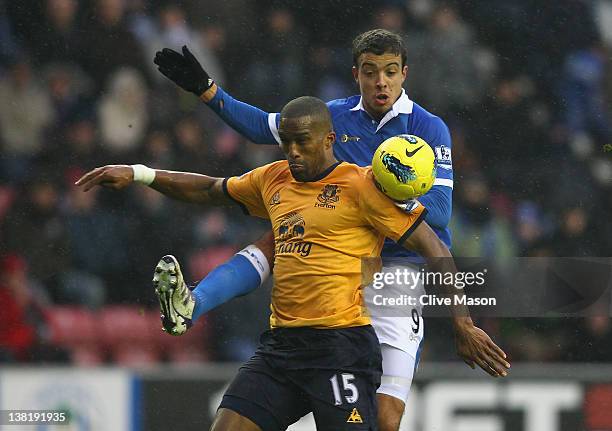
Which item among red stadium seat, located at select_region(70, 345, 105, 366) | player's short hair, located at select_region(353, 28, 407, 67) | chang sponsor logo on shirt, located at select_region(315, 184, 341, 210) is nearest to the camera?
chang sponsor logo on shirt, located at select_region(315, 184, 341, 210)

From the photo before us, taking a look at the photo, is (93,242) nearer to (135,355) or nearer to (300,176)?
(135,355)

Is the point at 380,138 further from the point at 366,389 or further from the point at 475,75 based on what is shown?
the point at 475,75

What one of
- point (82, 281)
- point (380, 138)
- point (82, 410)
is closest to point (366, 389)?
point (380, 138)

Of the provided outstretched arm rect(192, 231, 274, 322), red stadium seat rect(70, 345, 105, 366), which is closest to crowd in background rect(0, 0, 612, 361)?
red stadium seat rect(70, 345, 105, 366)

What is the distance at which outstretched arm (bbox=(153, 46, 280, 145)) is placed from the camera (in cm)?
495

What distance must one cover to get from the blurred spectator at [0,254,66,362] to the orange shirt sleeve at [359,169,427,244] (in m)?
2.85

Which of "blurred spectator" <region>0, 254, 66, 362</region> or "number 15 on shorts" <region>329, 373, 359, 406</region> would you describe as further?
"blurred spectator" <region>0, 254, 66, 362</region>

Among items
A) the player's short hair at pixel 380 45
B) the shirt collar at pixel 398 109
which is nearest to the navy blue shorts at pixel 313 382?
the shirt collar at pixel 398 109

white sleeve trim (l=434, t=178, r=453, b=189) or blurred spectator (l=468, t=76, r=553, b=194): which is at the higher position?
blurred spectator (l=468, t=76, r=553, b=194)

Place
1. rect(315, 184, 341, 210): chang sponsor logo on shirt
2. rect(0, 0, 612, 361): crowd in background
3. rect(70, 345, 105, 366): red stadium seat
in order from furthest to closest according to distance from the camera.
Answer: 1. rect(0, 0, 612, 361): crowd in background
2. rect(70, 345, 105, 366): red stadium seat
3. rect(315, 184, 341, 210): chang sponsor logo on shirt

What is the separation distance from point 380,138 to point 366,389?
1104 mm

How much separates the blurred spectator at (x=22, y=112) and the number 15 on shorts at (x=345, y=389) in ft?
10.7

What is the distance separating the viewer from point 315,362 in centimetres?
442

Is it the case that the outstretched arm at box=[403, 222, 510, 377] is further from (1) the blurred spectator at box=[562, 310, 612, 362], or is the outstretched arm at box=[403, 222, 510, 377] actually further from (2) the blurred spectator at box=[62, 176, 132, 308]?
(2) the blurred spectator at box=[62, 176, 132, 308]
